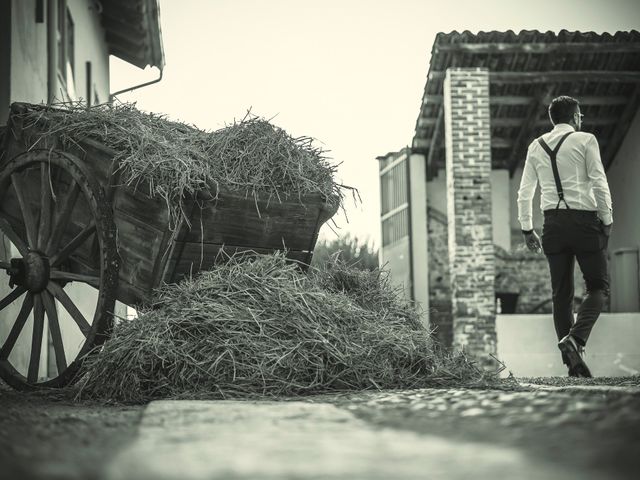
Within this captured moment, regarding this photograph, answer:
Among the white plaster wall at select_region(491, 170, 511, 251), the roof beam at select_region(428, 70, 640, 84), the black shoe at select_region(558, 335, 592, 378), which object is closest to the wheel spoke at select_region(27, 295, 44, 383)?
Result: the black shoe at select_region(558, 335, 592, 378)

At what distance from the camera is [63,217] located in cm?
457

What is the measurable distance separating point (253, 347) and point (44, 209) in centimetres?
155

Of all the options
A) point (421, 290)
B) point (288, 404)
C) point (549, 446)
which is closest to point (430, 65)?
point (421, 290)

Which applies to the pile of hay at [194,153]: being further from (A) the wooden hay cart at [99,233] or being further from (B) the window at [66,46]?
(B) the window at [66,46]

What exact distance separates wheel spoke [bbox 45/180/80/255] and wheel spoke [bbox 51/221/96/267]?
0.20 ft

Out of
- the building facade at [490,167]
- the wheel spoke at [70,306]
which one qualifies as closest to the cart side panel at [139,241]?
the wheel spoke at [70,306]

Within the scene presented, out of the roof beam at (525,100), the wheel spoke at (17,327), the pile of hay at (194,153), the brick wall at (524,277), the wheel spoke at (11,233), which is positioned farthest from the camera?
the brick wall at (524,277)

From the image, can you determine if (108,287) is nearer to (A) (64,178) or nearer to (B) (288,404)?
(A) (64,178)

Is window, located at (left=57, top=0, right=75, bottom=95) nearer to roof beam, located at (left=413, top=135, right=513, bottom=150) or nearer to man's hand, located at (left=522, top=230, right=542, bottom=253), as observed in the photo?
roof beam, located at (left=413, top=135, right=513, bottom=150)

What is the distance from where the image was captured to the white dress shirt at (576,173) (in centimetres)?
558

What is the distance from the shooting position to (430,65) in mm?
11000

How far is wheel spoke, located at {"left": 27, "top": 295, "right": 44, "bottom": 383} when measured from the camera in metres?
4.57

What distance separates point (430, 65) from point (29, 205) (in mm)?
7016

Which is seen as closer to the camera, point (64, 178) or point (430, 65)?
point (64, 178)
